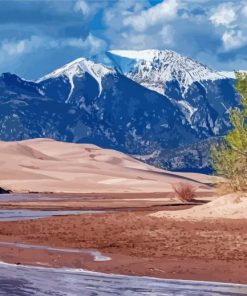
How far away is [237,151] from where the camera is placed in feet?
214

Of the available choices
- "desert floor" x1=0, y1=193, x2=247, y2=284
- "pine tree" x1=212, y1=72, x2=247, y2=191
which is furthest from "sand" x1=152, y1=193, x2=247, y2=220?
"pine tree" x1=212, y1=72, x2=247, y2=191

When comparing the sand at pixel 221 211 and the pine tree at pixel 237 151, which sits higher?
the pine tree at pixel 237 151

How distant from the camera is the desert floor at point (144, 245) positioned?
3006cm

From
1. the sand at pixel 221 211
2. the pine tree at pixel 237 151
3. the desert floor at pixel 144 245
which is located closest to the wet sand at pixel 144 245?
the desert floor at pixel 144 245

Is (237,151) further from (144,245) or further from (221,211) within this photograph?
(144,245)

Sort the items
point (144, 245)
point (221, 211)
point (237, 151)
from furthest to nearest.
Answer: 1. point (237, 151)
2. point (221, 211)
3. point (144, 245)

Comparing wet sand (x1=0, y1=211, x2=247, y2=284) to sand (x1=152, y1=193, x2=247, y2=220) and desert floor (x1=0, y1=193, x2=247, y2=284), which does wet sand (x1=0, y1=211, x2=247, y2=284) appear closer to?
desert floor (x1=0, y1=193, x2=247, y2=284)

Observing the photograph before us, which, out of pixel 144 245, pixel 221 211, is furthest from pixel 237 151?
pixel 144 245

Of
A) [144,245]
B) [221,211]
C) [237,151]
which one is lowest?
[144,245]

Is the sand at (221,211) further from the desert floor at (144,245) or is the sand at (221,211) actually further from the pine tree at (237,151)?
the pine tree at (237,151)

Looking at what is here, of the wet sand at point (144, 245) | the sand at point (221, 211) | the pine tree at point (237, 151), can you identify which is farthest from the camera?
the pine tree at point (237, 151)

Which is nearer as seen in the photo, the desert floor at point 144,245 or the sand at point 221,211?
the desert floor at point 144,245

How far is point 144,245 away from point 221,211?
2248 centimetres

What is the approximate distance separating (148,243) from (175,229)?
9.15 metres
